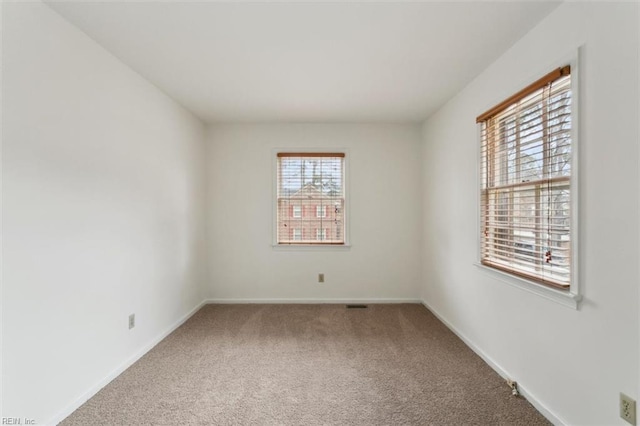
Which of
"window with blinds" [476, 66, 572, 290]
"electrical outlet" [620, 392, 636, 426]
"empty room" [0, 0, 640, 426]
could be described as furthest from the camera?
"window with blinds" [476, 66, 572, 290]

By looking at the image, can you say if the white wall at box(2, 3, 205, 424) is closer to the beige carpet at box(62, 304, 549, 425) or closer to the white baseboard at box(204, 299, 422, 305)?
the beige carpet at box(62, 304, 549, 425)

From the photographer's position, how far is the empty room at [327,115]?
1.50 m

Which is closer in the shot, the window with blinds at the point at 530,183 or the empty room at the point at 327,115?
the empty room at the point at 327,115

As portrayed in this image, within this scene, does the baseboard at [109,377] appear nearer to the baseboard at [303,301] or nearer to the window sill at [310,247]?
the baseboard at [303,301]

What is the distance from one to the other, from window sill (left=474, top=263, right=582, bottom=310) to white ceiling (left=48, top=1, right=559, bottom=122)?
5.61 ft

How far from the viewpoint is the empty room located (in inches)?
59.1

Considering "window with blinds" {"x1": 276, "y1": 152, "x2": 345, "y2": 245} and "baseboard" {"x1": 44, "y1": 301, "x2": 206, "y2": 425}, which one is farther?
"window with blinds" {"x1": 276, "y1": 152, "x2": 345, "y2": 245}

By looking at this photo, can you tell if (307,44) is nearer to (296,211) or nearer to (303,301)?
(296,211)

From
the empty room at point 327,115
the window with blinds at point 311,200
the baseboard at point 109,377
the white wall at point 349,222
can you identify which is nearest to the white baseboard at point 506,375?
Answer: the empty room at point 327,115

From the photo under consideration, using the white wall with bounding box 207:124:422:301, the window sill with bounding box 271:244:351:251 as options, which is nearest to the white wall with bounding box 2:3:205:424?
the white wall with bounding box 207:124:422:301

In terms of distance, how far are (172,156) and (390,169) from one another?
2.79 meters

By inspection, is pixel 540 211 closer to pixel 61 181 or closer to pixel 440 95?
pixel 440 95

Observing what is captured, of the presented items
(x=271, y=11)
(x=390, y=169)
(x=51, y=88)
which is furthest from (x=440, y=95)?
(x=51, y=88)

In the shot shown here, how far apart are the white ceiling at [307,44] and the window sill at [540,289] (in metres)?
1.71
